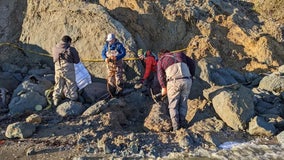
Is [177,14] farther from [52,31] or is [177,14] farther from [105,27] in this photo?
[52,31]

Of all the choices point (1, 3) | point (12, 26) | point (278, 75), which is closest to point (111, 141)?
point (278, 75)

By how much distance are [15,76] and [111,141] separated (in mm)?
4379

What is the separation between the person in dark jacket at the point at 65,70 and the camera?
8766mm

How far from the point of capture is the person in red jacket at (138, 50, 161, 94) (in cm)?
934

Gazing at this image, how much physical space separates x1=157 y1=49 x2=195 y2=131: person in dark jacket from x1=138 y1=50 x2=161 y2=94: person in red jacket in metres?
1.16

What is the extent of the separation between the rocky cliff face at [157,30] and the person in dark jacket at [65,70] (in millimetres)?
1550

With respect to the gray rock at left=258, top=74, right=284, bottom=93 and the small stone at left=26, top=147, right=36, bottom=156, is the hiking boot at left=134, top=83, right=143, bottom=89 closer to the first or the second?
the gray rock at left=258, top=74, right=284, bottom=93

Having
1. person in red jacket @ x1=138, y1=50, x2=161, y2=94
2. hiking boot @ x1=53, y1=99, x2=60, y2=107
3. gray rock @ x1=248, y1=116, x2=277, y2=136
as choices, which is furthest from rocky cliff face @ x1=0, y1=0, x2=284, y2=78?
gray rock @ x1=248, y1=116, x2=277, y2=136

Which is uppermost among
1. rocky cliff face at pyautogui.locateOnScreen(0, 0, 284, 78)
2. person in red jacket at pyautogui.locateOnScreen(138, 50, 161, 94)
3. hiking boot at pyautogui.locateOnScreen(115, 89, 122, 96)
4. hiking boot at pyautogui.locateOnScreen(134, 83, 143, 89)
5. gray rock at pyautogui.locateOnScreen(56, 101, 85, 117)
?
rocky cliff face at pyautogui.locateOnScreen(0, 0, 284, 78)

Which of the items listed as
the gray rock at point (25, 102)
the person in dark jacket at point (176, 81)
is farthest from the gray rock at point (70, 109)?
the person in dark jacket at point (176, 81)

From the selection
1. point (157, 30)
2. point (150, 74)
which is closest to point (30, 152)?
point (150, 74)

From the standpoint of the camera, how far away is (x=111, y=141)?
7137 mm

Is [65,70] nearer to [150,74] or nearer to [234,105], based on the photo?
[150,74]

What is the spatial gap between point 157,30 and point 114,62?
2.68 metres
